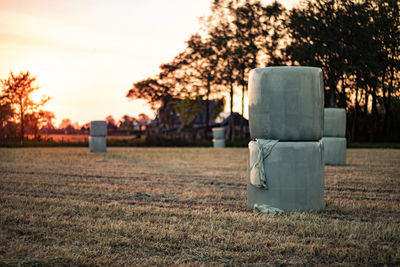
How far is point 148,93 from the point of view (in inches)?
2195

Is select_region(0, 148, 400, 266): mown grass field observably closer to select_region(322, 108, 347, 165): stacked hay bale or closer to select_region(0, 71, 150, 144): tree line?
select_region(322, 108, 347, 165): stacked hay bale

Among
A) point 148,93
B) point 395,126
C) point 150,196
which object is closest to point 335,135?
point 150,196

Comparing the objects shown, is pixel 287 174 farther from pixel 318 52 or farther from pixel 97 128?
pixel 318 52

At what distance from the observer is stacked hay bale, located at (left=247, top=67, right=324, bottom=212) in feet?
21.5

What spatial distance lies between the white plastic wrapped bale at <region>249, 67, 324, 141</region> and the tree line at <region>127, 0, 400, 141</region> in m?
27.6

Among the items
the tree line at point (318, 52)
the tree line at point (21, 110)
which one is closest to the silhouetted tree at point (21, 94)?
the tree line at point (21, 110)

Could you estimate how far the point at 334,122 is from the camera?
15672 millimetres

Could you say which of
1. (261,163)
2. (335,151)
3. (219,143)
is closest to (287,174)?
(261,163)

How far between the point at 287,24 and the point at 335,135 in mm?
23968

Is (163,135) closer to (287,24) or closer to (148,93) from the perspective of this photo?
Answer: (287,24)

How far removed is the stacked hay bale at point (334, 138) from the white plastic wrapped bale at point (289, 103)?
9.31 meters

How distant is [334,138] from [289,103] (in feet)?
32.4

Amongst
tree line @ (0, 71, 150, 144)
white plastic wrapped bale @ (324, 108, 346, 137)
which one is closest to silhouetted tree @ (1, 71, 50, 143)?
tree line @ (0, 71, 150, 144)

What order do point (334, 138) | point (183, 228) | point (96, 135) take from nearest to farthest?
point (183, 228) → point (334, 138) → point (96, 135)
